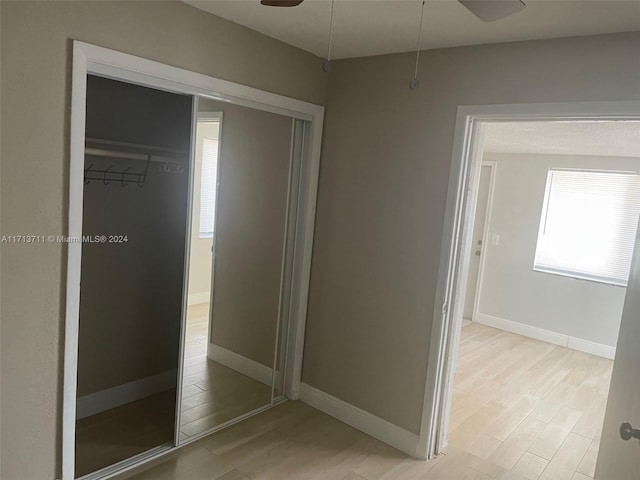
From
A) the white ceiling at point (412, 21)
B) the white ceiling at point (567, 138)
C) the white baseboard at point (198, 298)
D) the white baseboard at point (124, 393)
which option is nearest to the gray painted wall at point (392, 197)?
the white ceiling at point (412, 21)

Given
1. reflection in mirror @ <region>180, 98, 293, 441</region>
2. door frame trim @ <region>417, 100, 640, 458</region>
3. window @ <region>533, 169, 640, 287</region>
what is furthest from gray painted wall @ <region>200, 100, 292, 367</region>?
window @ <region>533, 169, 640, 287</region>

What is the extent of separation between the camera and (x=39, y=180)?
1876 millimetres

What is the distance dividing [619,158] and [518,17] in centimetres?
380

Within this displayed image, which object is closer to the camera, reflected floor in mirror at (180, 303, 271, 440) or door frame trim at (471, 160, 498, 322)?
reflected floor in mirror at (180, 303, 271, 440)

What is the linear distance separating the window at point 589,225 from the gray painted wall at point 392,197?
338 centimetres

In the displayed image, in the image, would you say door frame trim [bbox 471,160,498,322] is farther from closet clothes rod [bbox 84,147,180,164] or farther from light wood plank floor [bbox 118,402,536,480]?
closet clothes rod [bbox 84,147,180,164]

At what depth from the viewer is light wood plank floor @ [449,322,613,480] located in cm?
297

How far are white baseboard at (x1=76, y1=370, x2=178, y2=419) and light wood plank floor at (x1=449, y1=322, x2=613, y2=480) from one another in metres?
1.92

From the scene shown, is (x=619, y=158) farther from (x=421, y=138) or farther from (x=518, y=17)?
(x=518, y=17)

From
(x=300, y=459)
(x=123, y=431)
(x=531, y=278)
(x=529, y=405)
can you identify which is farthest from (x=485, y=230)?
(x=123, y=431)

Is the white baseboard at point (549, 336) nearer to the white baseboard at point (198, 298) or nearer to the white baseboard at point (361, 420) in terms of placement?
the white baseboard at point (361, 420)

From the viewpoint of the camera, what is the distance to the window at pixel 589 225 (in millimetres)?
4965

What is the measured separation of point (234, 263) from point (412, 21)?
1.78 metres

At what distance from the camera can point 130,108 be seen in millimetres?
2537
